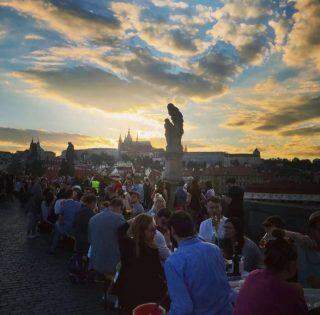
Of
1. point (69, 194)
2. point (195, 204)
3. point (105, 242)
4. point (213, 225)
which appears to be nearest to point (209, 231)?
point (213, 225)

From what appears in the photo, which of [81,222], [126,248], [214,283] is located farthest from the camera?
[81,222]

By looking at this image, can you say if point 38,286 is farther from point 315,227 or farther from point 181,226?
point 315,227

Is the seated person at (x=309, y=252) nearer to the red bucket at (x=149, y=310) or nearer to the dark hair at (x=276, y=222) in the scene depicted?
the dark hair at (x=276, y=222)

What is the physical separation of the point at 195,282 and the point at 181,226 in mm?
490

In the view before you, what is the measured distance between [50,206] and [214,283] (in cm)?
1013

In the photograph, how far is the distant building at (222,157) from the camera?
182 meters

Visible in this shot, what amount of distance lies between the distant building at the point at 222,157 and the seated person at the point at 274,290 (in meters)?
179

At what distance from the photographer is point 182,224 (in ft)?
10.5

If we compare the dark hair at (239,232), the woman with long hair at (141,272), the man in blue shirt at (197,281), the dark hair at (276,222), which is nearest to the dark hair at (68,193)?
the dark hair at (239,232)

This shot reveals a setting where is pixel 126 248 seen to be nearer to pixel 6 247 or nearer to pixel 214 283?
pixel 214 283

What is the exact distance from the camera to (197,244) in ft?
10.2

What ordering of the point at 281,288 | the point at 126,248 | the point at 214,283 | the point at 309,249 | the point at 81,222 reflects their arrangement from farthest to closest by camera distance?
the point at 81,222, the point at 309,249, the point at 126,248, the point at 214,283, the point at 281,288

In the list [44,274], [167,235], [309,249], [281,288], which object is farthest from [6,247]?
[281,288]

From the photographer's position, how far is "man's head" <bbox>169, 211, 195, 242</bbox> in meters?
3.18
